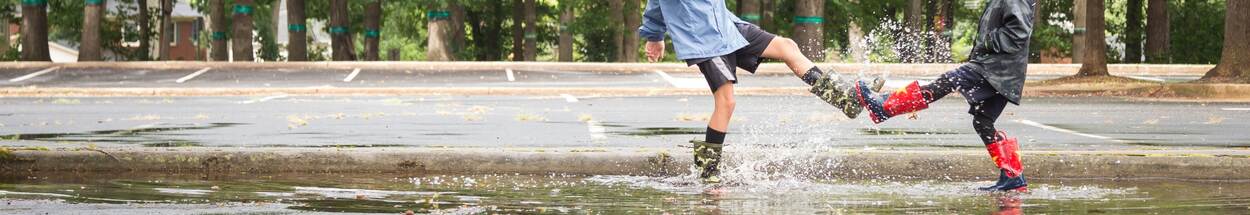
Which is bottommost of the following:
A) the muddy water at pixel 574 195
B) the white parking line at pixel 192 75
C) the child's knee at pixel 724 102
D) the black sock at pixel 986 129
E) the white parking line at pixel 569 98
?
the white parking line at pixel 192 75

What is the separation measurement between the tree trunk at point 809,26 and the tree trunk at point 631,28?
6057mm

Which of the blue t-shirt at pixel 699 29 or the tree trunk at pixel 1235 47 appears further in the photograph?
the tree trunk at pixel 1235 47

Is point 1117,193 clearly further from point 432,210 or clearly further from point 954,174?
point 432,210

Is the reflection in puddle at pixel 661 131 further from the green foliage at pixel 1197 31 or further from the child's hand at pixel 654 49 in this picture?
the green foliage at pixel 1197 31

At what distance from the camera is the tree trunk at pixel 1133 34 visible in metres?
43.0

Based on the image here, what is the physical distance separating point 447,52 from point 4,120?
80.8 feet

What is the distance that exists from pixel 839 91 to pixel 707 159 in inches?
25.7

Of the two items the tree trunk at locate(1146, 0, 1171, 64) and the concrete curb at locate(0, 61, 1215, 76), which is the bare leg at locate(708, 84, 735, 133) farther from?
the tree trunk at locate(1146, 0, 1171, 64)

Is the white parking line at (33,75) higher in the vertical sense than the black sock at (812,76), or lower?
lower

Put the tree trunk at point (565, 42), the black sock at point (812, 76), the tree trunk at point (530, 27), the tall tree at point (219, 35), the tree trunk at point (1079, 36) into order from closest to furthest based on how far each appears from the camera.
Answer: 1. the black sock at point (812, 76)
2. the tree trunk at point (1079, 36)
3. the tall tree at point (219, 35)
4. the tree trunk at point (530, 27)
5. the tree trunk at point (565, 42)

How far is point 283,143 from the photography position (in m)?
11.0

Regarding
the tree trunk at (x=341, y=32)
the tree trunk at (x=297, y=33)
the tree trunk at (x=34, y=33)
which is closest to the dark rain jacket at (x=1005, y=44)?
the tree trunk at (x=34, y=33)

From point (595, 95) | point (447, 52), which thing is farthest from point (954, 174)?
point (447, 52)

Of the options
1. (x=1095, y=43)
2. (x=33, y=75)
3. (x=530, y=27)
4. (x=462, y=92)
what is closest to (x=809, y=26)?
(x=530, y=27)
